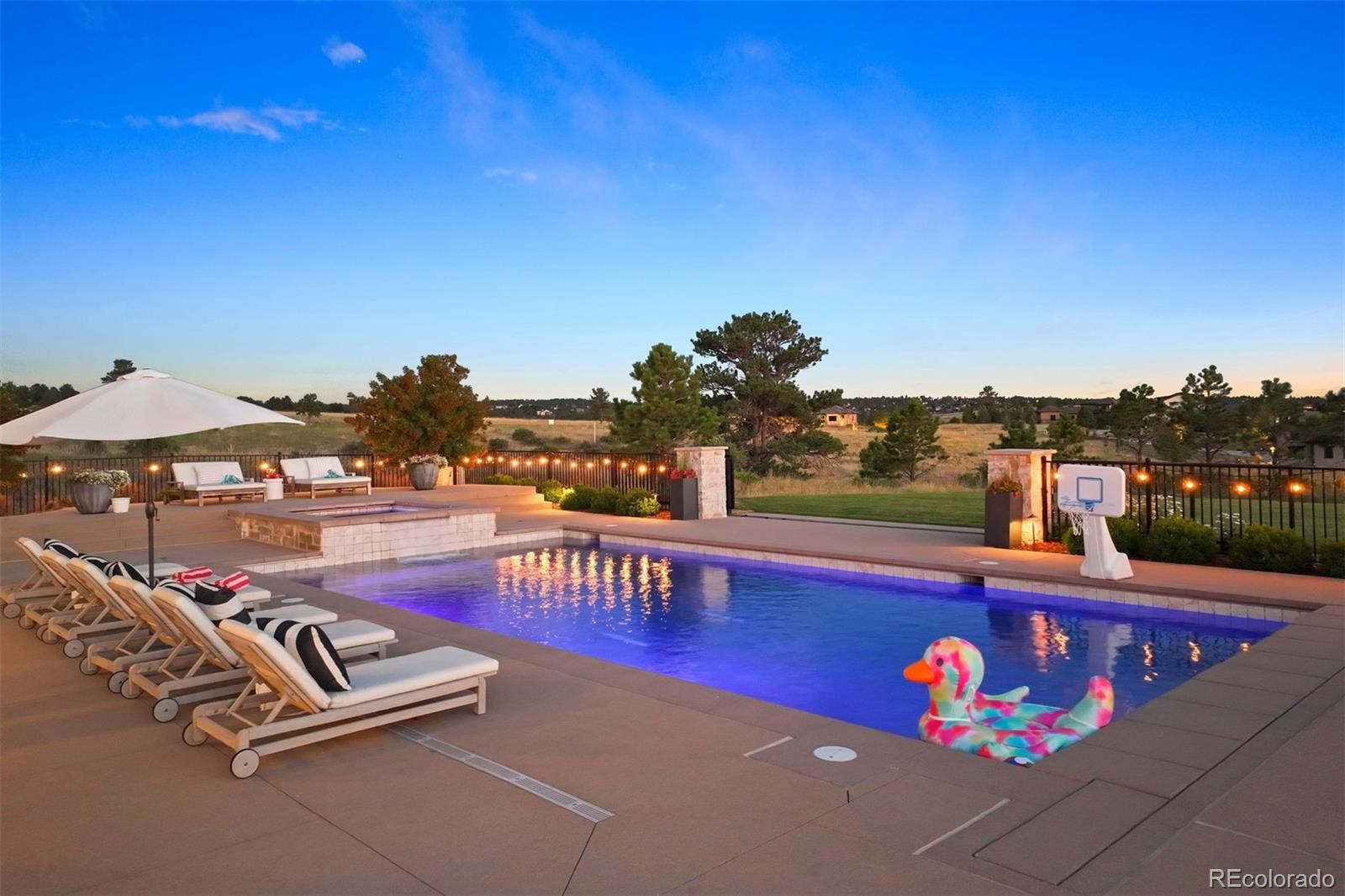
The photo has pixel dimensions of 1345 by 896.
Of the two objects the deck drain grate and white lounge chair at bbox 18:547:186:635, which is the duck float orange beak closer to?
the deck drain grate

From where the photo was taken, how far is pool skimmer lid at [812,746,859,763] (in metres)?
3.88

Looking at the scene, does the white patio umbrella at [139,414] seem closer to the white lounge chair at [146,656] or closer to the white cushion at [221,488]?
the white lounge chair at [146,656]

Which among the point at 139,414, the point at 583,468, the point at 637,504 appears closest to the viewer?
the point at 139,414

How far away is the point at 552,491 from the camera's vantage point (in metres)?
18.1

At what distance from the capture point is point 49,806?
3.52m

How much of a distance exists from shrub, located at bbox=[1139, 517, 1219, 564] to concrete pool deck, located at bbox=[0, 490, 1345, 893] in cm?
473

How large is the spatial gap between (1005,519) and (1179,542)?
2.04 metres

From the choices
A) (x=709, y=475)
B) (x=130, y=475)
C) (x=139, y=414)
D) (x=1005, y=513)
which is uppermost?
(x=139, y=414)

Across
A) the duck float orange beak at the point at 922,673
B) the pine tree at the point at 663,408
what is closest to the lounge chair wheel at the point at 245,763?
the duck float orange beak at the point at 922,673

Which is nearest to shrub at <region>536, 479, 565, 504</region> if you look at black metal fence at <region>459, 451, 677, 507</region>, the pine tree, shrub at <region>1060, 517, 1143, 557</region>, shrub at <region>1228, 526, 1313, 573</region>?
black metal fence at <region>459, 451, 677, 507</region>

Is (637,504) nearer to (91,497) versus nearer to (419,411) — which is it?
(419,411)

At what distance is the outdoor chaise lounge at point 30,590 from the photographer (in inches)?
296

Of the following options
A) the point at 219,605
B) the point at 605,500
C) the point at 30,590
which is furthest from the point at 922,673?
the point at 605,500

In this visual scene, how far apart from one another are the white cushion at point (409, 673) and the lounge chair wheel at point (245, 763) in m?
0.40
